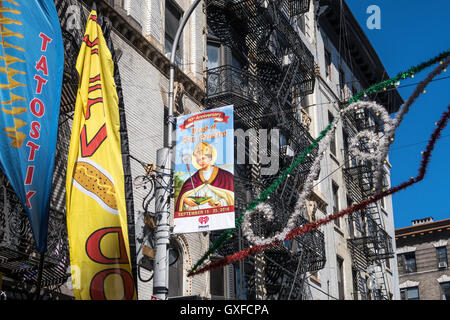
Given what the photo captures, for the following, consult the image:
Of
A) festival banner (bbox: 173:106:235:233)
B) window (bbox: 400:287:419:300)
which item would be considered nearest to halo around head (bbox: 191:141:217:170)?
festival banner (bbox: 173:106:235:233)

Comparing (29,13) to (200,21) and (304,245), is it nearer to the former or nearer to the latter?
(200,21)

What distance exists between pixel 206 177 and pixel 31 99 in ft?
13.1

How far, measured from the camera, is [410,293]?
59031 millimetres

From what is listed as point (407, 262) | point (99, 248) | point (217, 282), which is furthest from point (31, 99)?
point (407, 262)

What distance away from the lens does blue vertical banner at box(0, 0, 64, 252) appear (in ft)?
44.3

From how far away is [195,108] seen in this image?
925 inches

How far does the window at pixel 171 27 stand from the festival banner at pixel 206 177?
8324 millimetres

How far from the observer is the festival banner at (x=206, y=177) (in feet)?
49.2

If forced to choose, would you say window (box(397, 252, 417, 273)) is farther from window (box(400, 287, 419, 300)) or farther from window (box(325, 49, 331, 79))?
window (box(325, 49, 331, 79))

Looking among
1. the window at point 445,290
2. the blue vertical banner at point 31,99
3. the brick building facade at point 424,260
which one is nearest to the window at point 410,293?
the brick building facade at point 424,260

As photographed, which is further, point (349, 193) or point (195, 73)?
point (349, 193)

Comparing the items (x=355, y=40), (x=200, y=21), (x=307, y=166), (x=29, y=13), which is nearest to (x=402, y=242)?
(x=355, y=40)

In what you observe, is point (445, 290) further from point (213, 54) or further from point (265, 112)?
point (213, 54)

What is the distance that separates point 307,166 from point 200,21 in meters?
7.67
